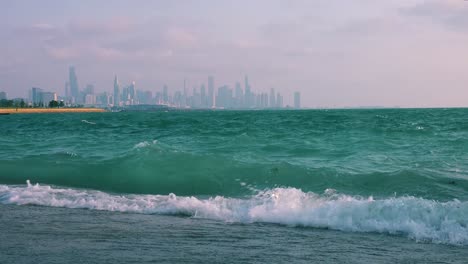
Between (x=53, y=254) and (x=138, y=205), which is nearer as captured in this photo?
(x=53, y=254)

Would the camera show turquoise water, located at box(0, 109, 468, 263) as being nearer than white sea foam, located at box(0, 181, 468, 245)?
Yes

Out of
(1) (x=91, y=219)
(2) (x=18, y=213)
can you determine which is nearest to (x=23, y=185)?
(2) (x=18, y=213)

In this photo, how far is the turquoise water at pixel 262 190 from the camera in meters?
8.52

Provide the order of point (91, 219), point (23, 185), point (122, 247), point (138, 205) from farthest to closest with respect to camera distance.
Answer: point (23, 185) < point (138, 205) < point (91, 219) < point (122, 247)

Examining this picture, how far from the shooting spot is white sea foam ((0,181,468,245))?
889 centimetres

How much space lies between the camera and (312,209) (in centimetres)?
1013

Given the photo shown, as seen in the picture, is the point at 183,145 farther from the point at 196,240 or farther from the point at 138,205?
the point at 196,240

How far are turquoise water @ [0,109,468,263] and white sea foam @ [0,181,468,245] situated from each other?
26mm

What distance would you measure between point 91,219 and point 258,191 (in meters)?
5.13

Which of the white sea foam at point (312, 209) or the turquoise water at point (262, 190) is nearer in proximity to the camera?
the turquoise water at point (262, 190)

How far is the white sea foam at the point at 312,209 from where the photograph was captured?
889cm

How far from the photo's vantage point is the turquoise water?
336 inches

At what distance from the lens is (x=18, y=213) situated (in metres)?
10.1

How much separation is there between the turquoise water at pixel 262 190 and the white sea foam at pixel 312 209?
3 cm
